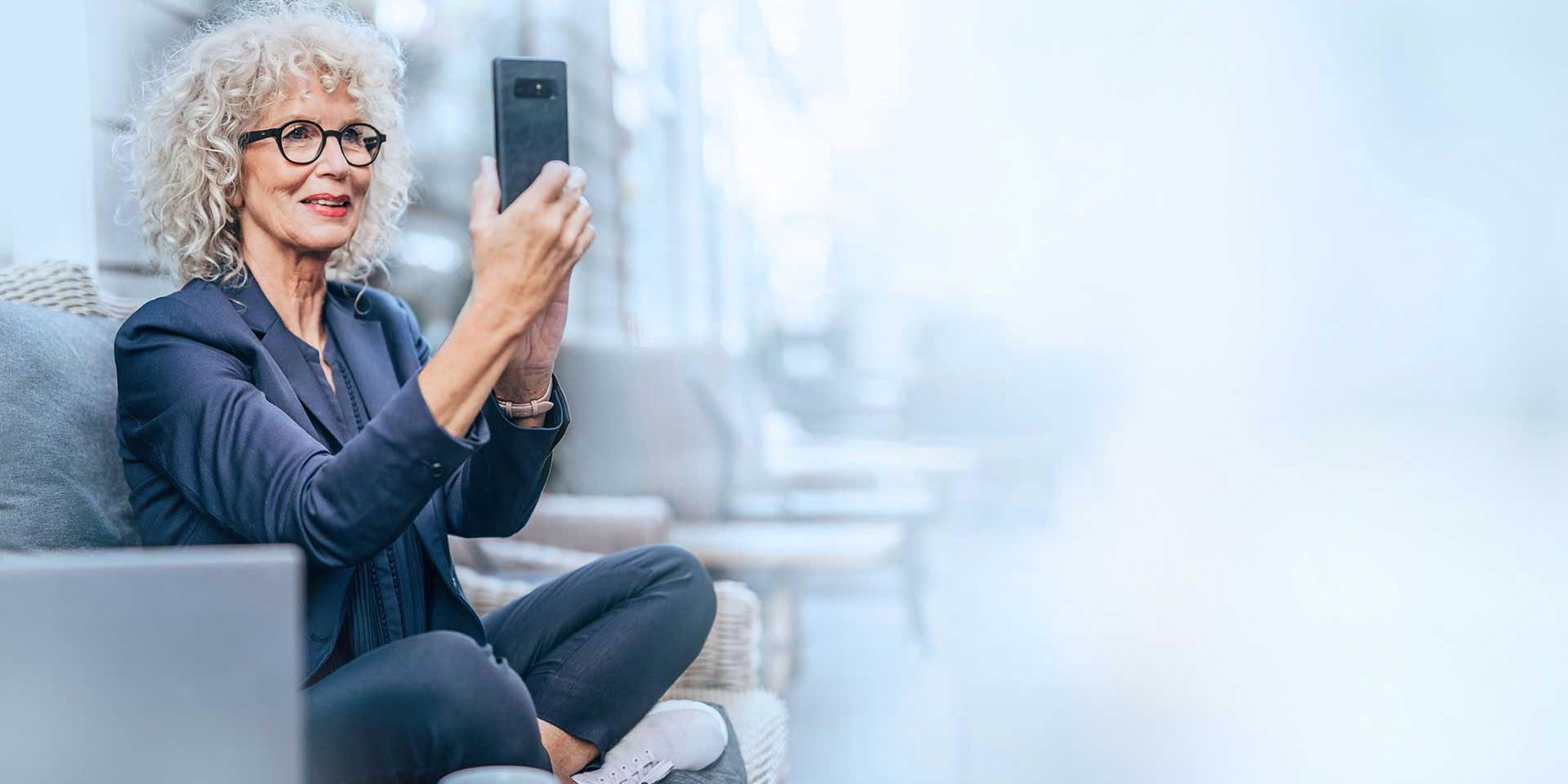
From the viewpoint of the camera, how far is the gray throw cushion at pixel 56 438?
855mm

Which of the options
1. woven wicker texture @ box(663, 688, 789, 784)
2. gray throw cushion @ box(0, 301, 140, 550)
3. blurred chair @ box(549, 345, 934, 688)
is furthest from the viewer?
blurred chair @ box(549, 345, 934, 688)

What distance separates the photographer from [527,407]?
35.1 inches

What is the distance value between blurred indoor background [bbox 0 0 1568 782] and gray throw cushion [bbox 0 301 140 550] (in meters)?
0.42

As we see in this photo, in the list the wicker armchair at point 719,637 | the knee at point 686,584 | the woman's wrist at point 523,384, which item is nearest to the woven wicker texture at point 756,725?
the wicker armchair at point 719,637

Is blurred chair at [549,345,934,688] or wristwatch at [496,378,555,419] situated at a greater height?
wristwatch at [496,378,555,419]

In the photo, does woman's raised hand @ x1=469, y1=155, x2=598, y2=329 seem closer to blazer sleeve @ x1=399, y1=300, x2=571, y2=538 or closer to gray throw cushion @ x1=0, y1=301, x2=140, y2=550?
blazer sleeve @ x1=399, y1=300, x2=571, y2=538

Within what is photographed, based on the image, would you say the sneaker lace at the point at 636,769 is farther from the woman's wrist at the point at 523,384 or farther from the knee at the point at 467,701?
the woman's wrist at the point at 523,384

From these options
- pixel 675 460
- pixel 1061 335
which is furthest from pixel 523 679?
pixel 1061 335

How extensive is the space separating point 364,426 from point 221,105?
28 centimetres

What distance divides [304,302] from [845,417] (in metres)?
5.03

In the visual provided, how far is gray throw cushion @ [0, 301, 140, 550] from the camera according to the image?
0.85m

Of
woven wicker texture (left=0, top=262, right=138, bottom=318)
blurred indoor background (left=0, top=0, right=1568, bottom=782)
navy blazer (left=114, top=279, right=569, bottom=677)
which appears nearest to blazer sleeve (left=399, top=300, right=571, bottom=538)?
navy blazer (left=114, top=279, right=569, bottom=677)

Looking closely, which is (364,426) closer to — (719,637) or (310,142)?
(310,142)

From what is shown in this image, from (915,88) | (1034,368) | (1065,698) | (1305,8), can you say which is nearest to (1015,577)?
(1065,698)
